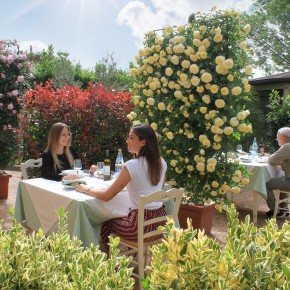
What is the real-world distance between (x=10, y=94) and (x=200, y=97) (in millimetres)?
3625

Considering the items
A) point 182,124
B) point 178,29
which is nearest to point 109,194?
point 182,124

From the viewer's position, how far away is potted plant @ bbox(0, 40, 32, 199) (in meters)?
6.31

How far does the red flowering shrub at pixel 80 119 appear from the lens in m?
6.00

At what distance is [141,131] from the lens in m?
3.29

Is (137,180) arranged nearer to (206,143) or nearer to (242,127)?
(206,143)

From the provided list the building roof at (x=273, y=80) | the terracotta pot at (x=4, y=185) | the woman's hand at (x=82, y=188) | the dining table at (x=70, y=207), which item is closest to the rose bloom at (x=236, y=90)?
the dining table at (x=70, y=207)

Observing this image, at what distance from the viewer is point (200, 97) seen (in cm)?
425

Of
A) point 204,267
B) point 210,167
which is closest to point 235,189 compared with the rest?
point 210,167

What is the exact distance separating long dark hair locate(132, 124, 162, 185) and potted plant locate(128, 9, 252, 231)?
1016 millimetres

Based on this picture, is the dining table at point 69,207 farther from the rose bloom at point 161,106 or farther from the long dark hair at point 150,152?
the rose bloom at point 161,106

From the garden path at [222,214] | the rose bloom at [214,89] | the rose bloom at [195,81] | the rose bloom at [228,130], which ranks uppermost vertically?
the rose bloom at [195,81]

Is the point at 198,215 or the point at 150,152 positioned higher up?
the point at 150,152

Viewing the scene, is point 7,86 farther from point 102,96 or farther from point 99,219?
point 99,219

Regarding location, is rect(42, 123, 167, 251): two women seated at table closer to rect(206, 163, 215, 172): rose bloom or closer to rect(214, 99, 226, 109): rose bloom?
rect(206, 163, 215, 172): rose bloom
